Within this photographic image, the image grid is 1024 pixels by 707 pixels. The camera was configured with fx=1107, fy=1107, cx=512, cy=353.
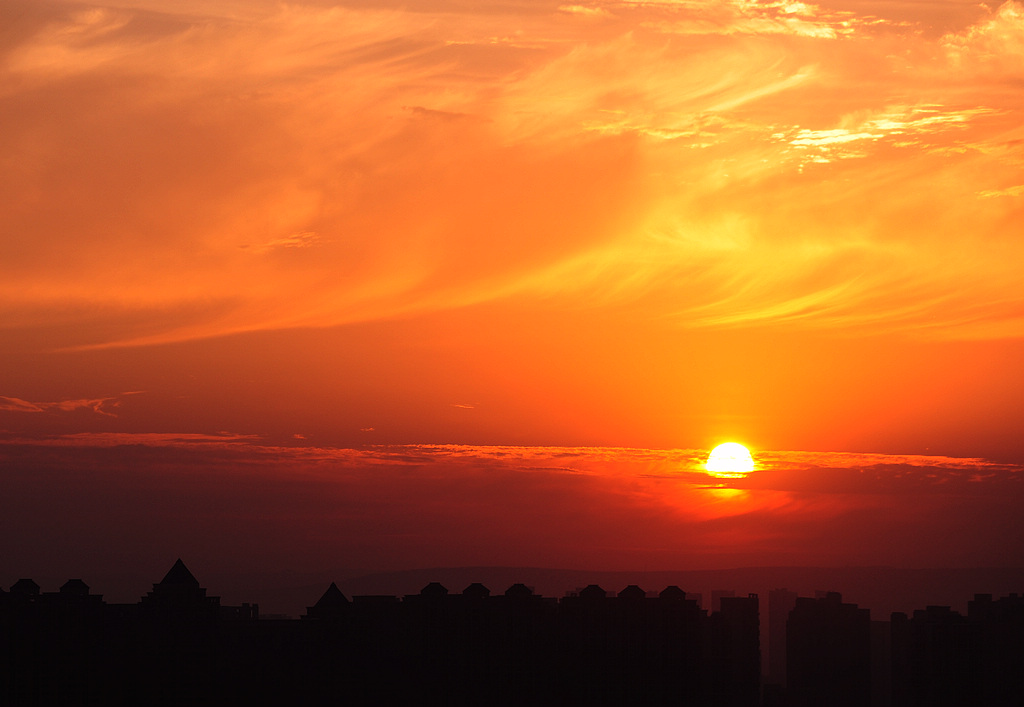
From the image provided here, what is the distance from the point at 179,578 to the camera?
71.9 m

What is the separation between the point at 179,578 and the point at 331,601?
1095 centimetres

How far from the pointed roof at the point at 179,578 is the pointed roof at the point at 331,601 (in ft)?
27.3

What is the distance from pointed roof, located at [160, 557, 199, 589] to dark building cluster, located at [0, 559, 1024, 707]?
12 centimetres

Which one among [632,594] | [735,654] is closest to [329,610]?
[632,594]

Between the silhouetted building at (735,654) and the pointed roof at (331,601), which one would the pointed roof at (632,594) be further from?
the pointed roof at (331,601)

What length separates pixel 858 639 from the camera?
336 ft

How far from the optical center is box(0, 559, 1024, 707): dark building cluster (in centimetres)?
6444

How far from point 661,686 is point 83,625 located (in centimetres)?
3668

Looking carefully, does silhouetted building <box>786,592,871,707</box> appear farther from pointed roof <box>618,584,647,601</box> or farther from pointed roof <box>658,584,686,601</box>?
pointed roof <box>618,584,647,601</box>

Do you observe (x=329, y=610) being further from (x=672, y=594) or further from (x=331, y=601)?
(x=672, y=594)

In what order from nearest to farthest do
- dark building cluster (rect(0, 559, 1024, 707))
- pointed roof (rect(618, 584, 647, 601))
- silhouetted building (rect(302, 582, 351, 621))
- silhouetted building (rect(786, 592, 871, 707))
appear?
dark building cluster (rect(0, 559, 1024, 707)), silhouetted building (rect(302, 582, 351, 621)), pointed roof (rect(618, 584, 647, 601)), silhouetted building (rect(786, 592, 871, 707))

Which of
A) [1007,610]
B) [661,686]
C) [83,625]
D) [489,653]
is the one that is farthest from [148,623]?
[1007,610]

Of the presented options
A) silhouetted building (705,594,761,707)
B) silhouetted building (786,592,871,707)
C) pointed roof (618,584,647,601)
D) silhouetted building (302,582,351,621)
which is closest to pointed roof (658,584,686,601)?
pointed roof (618,584,647,601)

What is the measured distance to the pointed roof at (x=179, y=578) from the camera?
71.5m
